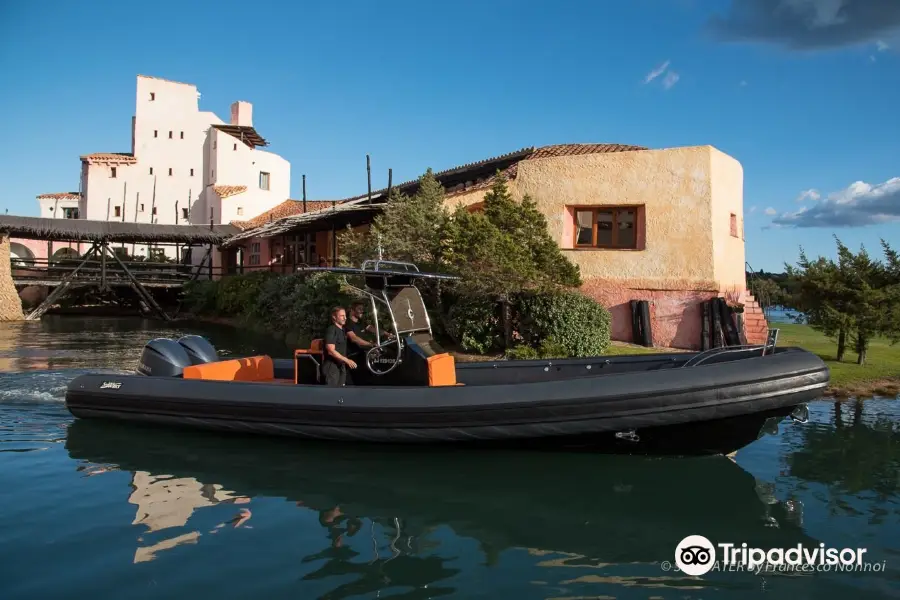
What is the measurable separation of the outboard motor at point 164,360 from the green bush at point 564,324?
6911mm

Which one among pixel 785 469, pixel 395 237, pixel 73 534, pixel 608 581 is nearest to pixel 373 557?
pixel 608 581

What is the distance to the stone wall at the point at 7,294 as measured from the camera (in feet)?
91.0

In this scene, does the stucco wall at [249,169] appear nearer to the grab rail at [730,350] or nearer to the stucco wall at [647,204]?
the stucco wall at [647,204]

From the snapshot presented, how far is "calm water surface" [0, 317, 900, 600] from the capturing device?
4.48 meters

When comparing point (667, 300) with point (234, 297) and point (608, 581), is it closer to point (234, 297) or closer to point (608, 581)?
point (608, 581)

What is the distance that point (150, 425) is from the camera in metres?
8.20

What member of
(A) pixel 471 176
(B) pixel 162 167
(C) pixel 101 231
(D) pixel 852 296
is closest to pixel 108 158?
(B) pixel 162 167

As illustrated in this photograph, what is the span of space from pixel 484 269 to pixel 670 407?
7042mm

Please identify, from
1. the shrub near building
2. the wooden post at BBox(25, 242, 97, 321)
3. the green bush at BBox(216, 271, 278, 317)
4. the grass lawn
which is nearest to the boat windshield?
the shrub near building

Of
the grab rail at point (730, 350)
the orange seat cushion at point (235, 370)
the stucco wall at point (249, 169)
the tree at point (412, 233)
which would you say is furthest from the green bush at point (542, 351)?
the stucco wall at point (249, 169)

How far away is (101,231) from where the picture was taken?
30359mm

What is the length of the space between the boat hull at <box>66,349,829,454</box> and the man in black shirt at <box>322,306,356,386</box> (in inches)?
15.1

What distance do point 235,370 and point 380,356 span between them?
223 cm

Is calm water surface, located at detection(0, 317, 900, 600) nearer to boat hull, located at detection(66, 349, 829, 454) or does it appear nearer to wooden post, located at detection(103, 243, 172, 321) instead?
boat hull, located at detection(66, 349, 829, 454)
